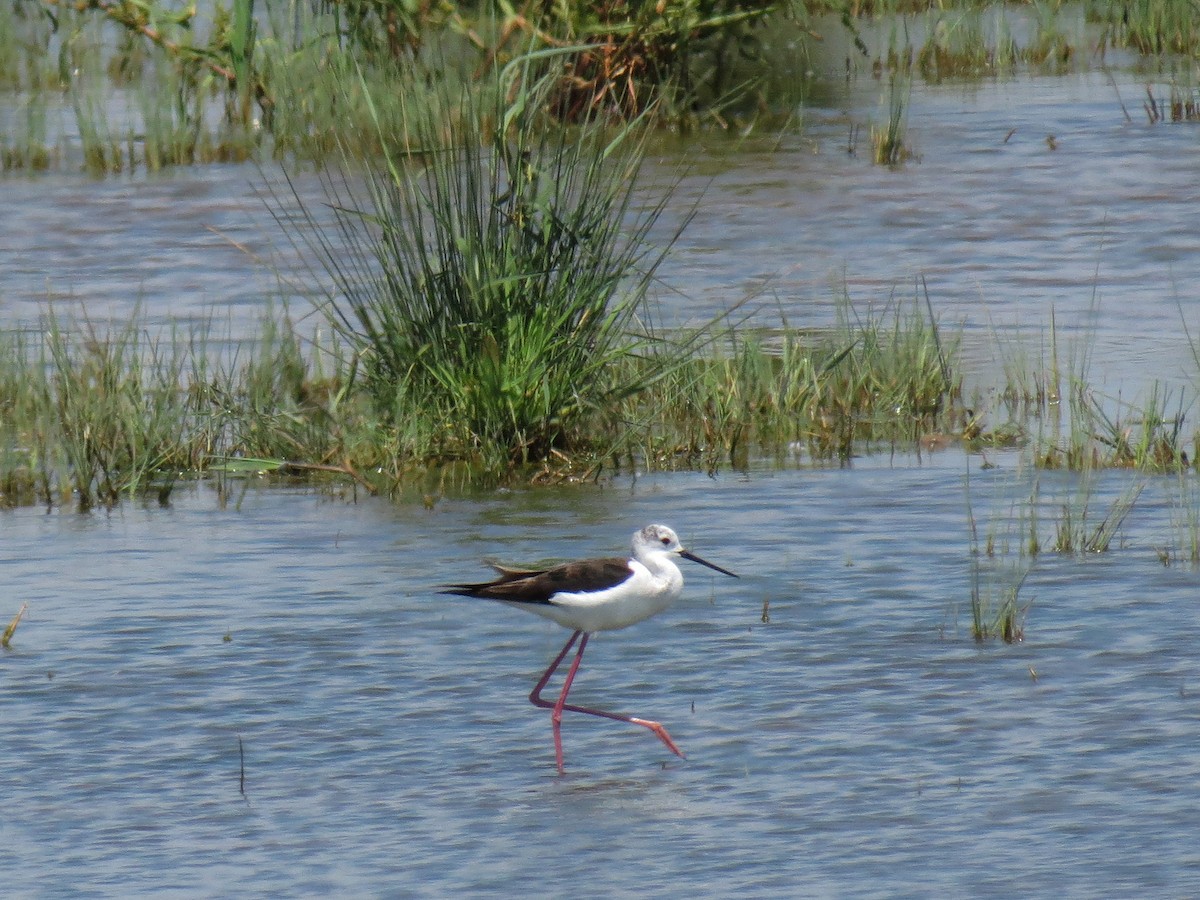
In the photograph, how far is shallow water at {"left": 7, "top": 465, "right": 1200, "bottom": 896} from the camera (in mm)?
4758

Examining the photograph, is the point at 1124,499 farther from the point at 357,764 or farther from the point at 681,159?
the point at 681,159

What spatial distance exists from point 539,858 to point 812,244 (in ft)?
28.5

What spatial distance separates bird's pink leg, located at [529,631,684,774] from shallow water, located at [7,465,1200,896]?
2.0 inches

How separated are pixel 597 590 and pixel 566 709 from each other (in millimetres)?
323

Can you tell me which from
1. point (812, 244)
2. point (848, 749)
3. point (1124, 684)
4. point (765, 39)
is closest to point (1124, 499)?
point (1124, 684)

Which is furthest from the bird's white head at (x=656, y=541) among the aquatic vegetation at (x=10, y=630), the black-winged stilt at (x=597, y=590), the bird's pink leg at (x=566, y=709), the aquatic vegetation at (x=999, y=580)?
the aquatic vegetation at (x=10, y=630)

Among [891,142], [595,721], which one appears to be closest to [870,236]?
[891,142]

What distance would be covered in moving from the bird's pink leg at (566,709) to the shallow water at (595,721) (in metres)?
0.05

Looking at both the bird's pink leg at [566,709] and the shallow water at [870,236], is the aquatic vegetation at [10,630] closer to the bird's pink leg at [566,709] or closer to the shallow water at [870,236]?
the bird's pink leg at [566,709]

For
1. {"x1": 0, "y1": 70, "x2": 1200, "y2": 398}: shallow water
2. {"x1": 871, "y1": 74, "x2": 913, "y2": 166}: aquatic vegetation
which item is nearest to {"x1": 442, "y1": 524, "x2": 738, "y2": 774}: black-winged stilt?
{"x1": 0, "y1": 70, "x2": 1200, "y2": 398}: shallow water

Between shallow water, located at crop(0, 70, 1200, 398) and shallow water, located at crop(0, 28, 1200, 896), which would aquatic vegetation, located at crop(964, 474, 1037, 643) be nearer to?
shallow water, located at crop(0, 28, 1200, 896)

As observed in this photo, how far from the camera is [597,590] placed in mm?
5621

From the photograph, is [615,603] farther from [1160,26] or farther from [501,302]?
[1160,26]

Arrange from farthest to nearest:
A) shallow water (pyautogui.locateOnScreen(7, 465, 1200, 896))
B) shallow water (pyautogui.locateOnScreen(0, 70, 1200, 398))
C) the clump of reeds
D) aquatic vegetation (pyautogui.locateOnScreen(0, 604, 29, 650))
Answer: shallow water (pyautogui.locateOnScreen(0, 70, 1200, 398)) → the clump of reeds → aquatic vegetation (pyautogui.locateOnScreen(0, 604, 29, 650)) → shallow water (pyautogui.locateOnScreen(7, 465, 1200, 896))
